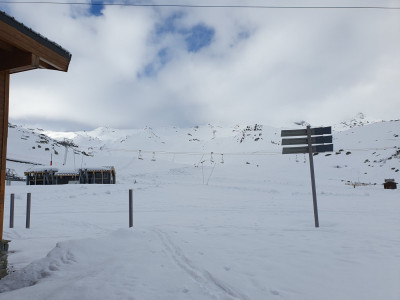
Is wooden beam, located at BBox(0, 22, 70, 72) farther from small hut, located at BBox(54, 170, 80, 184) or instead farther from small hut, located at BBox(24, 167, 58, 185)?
small hut, located at BBox(24, 167, 58, 185)

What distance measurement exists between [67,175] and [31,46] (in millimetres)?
35270

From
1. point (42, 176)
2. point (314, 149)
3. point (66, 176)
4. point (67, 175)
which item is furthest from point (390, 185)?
point (42, 176)

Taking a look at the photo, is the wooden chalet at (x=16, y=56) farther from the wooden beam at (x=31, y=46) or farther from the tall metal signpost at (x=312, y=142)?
the tall metal signpost at (x=312, y=142)

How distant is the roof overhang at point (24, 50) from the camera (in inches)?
168

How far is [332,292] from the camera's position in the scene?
3488 mm

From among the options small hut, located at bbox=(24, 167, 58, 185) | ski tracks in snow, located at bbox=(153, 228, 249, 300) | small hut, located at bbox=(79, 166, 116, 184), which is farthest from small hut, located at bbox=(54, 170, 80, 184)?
ski tracks in snow, located at bbox=(153, 228, 249, 300)

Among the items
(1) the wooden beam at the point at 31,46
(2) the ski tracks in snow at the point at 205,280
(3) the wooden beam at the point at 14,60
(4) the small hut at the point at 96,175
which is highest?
(1) the wooden beam at the point at 31,46

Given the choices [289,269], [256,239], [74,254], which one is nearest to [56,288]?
[74,254]

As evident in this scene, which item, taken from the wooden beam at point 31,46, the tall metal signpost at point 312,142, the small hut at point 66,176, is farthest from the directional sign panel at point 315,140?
the small hut at point 66,176

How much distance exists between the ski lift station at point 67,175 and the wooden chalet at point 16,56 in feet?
108

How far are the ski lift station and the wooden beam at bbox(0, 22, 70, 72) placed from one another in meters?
33.1

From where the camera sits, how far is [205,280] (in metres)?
3.88

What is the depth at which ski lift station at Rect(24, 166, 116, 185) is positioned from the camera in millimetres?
35594

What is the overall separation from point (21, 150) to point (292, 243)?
6523cm
